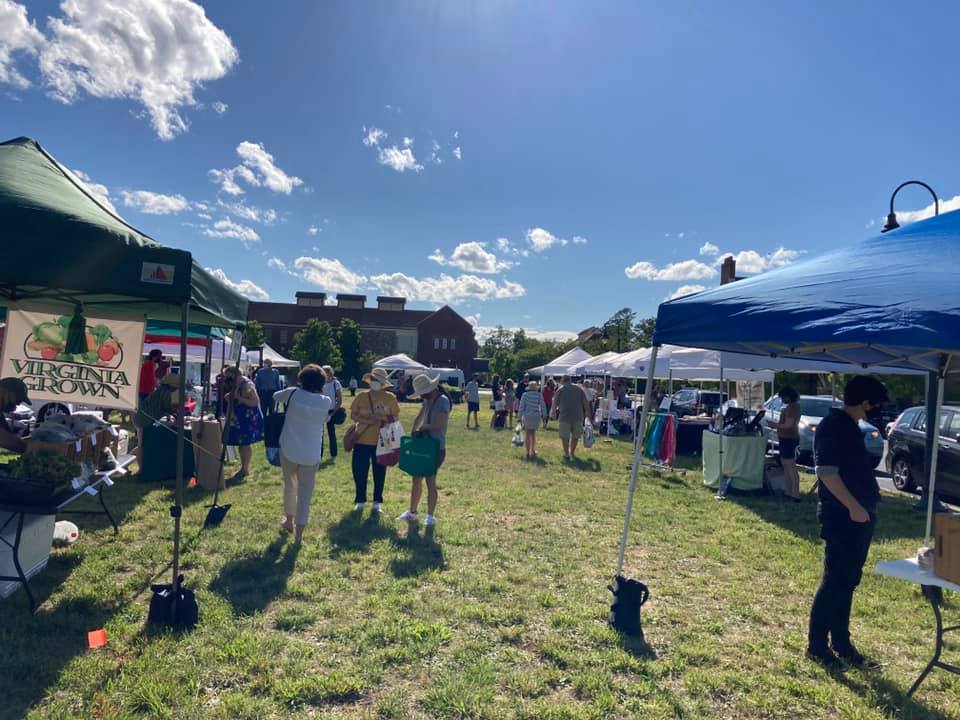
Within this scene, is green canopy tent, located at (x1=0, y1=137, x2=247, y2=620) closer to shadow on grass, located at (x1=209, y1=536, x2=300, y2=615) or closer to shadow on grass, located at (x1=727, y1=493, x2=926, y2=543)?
shadow on grass, located at (x1=209, y1=536, x2=300, y2=615)

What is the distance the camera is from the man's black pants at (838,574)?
338 cm

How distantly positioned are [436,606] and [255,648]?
4.30 ft

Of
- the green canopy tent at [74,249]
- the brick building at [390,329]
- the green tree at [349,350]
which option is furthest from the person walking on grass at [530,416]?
the brick building at [390,329]

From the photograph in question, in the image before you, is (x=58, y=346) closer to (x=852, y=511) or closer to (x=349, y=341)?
(x=852, y=511)

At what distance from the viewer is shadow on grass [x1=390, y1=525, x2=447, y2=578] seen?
491 centimetres

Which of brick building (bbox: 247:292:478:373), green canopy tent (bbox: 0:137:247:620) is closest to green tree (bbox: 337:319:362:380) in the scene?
brick building (bbox: 247:292:478:373)

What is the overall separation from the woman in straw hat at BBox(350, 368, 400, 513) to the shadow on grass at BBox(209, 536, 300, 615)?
4.89 ft

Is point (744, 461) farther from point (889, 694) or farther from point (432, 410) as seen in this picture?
point (889, 694)

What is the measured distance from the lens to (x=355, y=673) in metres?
3.24

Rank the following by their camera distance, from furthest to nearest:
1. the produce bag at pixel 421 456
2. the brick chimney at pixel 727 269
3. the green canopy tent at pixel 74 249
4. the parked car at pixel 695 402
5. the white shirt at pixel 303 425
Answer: the brick chimney at pixel 727 269
the parked car at pixel 695 402
the produce bag at pixel 421 456
the white shirt at pixel 303 425
the green canopy tent at pixel 74 249

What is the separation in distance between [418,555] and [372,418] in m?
1.72

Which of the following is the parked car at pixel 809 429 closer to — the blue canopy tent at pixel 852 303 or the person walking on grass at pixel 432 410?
the blue canopy tent at pixel 852 303

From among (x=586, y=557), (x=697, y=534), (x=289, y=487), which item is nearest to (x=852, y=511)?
(x=586, y=557)

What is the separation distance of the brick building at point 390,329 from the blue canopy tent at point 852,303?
204ft
